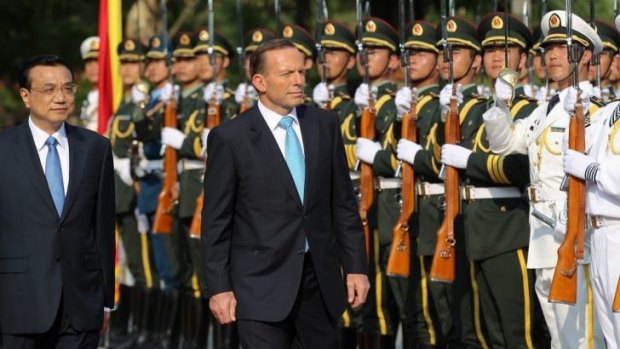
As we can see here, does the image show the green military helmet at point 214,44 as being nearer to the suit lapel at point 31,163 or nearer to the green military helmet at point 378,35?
the green military helmet at point 378,35

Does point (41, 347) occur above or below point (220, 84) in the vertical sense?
below

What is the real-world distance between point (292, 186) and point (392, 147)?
2.97 meters

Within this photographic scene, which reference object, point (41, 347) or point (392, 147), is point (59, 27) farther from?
point (41, 347)

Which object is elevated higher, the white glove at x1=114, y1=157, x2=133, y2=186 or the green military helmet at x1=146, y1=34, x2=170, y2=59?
the green military helmet at x1=146, y1=34, x2=170, y2=59

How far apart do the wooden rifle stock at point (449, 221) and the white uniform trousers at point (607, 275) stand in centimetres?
161

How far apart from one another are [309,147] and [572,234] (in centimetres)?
132

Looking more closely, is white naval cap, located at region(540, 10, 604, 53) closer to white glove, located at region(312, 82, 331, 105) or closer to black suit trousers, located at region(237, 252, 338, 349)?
black suit trousers, located at region(237, 252, 338, 349)

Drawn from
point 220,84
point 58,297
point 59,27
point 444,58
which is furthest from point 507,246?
point 59,27

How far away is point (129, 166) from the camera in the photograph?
44.8 ft

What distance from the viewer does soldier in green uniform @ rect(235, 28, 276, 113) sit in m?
12.1

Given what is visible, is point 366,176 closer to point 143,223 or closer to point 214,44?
point 214,44

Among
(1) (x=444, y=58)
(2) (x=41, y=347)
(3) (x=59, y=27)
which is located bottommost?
(2) (x=41, y=347)

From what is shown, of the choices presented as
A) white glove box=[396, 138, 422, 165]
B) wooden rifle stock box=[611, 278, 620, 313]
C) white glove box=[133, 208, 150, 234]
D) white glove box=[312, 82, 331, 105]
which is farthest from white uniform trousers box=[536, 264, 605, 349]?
white glove box=[133, 208, 150, 234]

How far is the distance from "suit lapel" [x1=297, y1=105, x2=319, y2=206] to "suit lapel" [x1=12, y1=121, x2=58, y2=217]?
3.62 feet
